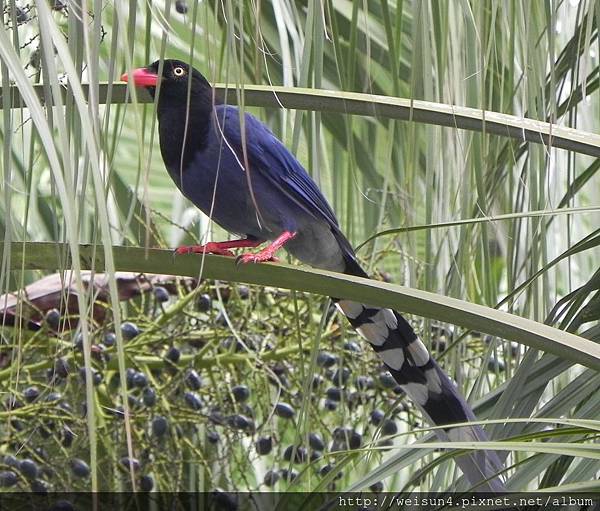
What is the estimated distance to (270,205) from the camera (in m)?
1.83

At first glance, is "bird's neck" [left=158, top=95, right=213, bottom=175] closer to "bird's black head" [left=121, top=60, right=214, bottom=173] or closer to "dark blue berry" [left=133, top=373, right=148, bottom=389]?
"bird's black head" [left=121, top=60, right=214, bottom=173]

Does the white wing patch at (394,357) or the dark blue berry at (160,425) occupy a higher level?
the white wing patch at (394,357)

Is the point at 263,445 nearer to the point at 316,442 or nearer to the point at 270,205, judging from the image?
the point at 316,442

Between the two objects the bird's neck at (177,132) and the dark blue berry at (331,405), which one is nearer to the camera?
the bird's neck at (177,132)

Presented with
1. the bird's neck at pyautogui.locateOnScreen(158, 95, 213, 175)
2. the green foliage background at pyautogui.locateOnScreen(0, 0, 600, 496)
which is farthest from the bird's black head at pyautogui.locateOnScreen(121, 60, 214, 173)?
the green foliage background at pyautogui.locateOnScreen(0, 0, 600, 496)

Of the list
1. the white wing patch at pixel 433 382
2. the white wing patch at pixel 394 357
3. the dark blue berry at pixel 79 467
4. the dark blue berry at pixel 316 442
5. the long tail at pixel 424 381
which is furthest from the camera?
the dark blue berry at pixel 316 442

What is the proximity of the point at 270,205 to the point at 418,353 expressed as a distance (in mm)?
438

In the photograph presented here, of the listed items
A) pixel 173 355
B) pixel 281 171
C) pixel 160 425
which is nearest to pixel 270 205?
pixel 281 171

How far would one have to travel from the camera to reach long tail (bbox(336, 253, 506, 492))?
125 cm

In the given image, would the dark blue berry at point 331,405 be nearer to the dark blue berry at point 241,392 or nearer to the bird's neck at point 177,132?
the dark blue berry at point 241,392

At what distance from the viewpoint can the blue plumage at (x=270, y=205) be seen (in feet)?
4.97

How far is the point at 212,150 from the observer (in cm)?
175

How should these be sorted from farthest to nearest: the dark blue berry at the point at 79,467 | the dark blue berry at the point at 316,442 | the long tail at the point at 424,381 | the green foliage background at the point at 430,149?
the dark blue berry at the point at 316,442
the dark blue berry at the point at 79,467
the long tail at the point at 424,381
the green foliage background at the point at 430,149

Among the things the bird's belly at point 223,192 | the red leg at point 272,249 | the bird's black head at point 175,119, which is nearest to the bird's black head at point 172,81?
the bird's black head at point 175,119
